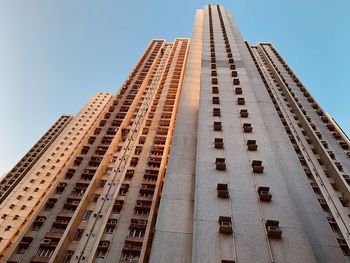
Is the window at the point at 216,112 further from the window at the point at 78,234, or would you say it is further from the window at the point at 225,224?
the window at the point at 78,234

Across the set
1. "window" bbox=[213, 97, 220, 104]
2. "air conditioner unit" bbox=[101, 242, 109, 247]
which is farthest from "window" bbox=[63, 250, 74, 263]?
"window" bbox=[213, 97, 220, 104]

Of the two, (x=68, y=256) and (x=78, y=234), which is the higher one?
(x=78, y=234)

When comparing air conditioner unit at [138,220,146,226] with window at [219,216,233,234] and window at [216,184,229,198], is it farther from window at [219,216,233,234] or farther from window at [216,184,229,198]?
window at [219,216,233,234]

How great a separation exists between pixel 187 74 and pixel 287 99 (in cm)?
1421

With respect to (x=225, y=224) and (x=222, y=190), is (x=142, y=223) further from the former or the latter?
(x=225, y=224)

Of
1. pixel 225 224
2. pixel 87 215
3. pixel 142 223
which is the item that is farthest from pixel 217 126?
pixel 87 215

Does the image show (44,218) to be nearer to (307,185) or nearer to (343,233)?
(307,185)

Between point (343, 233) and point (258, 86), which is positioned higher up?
point (258, 86)

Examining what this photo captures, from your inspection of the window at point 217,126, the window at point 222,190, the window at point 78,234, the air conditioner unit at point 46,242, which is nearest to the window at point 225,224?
the window at point 222,190

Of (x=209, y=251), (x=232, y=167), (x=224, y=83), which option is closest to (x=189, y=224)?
(x=209, y=251)

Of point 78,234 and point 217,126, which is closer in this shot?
point 217,126

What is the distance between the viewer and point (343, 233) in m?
21.6

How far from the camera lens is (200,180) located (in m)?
15.0

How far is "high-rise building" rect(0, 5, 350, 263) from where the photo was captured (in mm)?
12656
